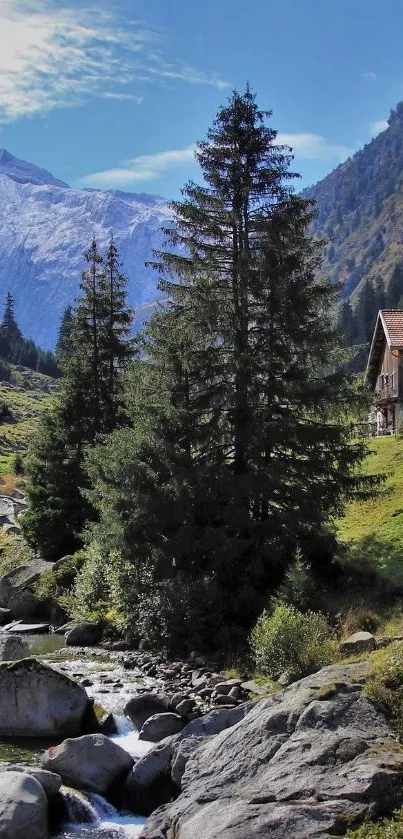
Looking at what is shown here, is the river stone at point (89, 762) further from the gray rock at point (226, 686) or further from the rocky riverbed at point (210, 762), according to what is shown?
the gray rock at point (226, 686)

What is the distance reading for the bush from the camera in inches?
608

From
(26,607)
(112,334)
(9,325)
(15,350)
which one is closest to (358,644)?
(26,607)

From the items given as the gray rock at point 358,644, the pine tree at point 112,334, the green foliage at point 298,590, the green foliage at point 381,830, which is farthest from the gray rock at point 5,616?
the green foliage at point 381,830

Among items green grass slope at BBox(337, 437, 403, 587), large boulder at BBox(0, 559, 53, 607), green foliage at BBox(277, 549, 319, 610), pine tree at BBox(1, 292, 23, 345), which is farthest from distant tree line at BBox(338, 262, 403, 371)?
green foliage at BBox(277, 549, 319, 610)

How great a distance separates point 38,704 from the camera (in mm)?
15797

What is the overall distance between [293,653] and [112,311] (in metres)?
26.9

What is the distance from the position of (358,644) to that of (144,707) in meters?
5.09

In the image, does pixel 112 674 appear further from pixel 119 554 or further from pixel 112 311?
pixel 112 311

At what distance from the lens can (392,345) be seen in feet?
158

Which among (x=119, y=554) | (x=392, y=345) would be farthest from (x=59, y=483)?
(x=392, y=345)

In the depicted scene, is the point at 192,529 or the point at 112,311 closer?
the point at 192,529

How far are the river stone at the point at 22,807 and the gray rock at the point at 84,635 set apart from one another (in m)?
12.9

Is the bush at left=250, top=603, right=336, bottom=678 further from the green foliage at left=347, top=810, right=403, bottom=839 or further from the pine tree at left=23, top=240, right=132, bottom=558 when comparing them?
the pine tree at left=23, top=240, right=132, bottom=558

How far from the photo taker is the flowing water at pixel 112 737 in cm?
1215
